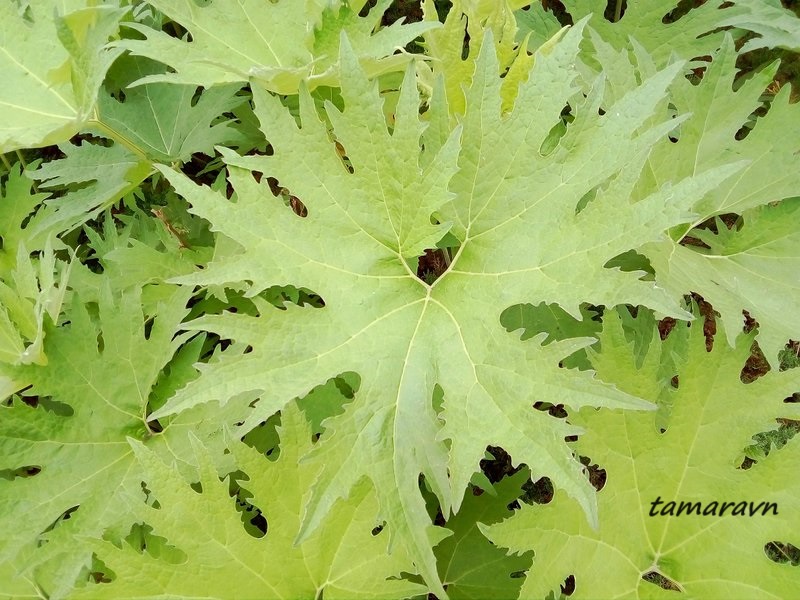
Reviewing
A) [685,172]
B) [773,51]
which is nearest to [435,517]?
[685,172]

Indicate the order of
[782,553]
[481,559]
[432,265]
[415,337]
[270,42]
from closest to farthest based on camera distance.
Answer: [415,337], [270,42], [481,559], [432,265], [782,553]

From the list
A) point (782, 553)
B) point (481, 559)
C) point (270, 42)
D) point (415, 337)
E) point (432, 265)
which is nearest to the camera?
point (415, 337)

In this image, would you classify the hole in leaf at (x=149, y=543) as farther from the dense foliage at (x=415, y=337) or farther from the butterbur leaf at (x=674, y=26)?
the butterbur leaf at (x=674, y=26)

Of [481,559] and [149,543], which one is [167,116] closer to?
[149,543]

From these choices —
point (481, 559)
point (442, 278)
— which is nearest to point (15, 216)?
point (442, 278)

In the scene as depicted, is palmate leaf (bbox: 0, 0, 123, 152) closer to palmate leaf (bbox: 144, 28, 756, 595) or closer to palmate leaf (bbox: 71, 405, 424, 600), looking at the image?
palmate leaf (bbox: 144, 28, 756, 595)

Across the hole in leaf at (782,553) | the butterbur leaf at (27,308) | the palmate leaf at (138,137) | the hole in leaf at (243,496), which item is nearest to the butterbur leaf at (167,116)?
the palmate leaf at (138,137)
